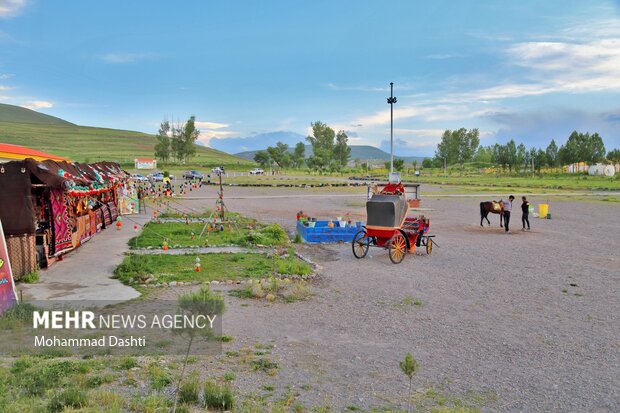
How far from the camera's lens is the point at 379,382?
24.7 feet

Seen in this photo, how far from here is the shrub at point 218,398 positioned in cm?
647

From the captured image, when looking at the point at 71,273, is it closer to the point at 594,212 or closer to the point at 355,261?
the point at 355,261

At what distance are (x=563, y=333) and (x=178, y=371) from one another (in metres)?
7.49

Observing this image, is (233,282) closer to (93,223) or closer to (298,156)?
(93,223)

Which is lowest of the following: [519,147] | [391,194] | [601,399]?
[601,399]

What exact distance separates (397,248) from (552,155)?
428 ft

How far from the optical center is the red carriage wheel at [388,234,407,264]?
55.0 feet

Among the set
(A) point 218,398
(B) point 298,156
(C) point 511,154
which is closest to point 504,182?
(C) point 511,154

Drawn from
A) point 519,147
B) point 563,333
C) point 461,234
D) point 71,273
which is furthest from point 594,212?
point 519,147

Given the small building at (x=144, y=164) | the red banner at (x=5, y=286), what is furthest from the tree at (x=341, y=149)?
the red banner at (x=5, y=286)

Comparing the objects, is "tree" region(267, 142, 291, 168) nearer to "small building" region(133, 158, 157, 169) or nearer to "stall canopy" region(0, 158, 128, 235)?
"small building" region(133, 158, 157, 169)

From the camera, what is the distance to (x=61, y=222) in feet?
54.9

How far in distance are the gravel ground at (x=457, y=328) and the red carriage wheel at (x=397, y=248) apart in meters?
0.28

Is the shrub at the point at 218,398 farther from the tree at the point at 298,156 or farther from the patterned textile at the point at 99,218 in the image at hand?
the tree at the point at 298,156
